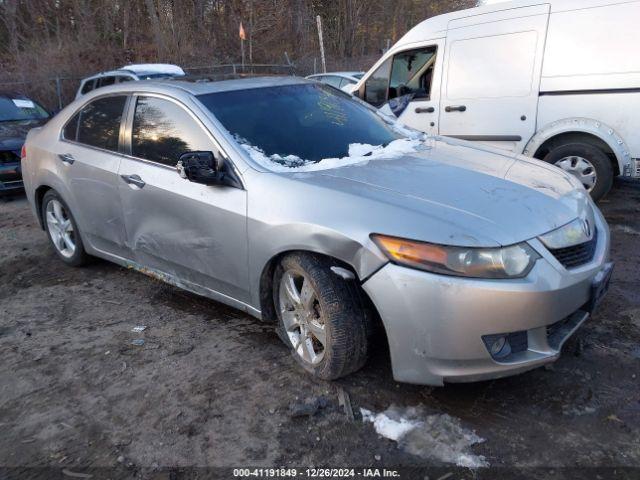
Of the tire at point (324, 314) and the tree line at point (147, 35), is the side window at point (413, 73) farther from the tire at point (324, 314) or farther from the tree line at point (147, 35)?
the tree line at point (147, 35)

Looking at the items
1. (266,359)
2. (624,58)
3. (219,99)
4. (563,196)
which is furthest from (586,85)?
(266,359)

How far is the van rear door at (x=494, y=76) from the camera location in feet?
18.8

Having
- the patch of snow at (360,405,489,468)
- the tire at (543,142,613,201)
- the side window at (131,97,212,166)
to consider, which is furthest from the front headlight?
the tire at (543,142,613,201)

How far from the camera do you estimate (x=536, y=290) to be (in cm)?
236

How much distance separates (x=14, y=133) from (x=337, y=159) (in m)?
6.81

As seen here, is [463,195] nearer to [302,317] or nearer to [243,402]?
[302,317]

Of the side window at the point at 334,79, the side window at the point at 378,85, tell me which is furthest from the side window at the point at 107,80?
the side window at the point at 378,85

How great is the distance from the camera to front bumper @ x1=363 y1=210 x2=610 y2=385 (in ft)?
7.66

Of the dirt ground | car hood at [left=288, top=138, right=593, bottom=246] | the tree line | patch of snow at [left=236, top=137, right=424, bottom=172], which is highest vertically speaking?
the tree line

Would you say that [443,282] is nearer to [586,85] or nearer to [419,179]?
[419,179]

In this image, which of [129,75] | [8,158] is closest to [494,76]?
[8,158]

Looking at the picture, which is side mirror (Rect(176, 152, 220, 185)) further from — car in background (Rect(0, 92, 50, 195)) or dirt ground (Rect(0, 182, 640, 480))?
car in background (Rect(0, 92, 50, 195))

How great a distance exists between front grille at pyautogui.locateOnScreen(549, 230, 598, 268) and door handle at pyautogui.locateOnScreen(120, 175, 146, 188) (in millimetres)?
2536

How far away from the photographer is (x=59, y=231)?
4867mm
